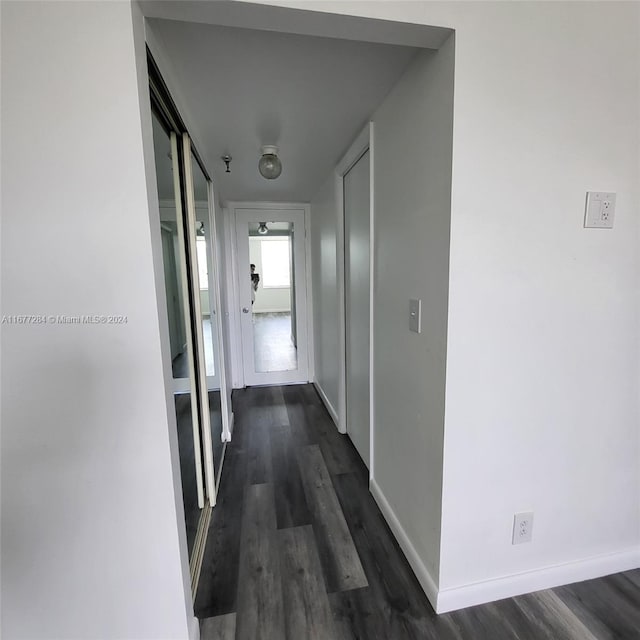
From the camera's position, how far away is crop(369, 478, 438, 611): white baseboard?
1.38 meters

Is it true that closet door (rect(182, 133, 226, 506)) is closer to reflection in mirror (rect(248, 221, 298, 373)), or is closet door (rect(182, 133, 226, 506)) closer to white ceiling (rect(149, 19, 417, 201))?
white ceiling (rect(149, 19, 417, 201))

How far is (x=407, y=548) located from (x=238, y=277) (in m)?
3.03

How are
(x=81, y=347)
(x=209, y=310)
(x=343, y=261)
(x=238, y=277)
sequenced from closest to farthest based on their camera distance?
1. (x=81, y=347)
2. (x=209, y=310)
3. (x=343, y=261)
4. (x=238, y=277)

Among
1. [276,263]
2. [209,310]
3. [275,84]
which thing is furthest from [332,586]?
[276,263]

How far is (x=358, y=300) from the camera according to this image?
7.57 feet

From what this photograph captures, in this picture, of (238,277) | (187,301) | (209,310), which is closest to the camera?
(187,301)

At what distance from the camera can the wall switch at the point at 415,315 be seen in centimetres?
140

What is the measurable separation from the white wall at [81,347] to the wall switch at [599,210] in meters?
1.53

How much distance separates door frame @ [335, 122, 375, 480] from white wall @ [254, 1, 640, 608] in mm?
593

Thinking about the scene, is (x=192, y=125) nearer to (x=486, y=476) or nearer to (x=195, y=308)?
(x=195, y=308)

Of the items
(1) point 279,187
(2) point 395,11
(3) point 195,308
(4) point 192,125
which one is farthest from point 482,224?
(1) point 279,187

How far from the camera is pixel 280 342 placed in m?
4.25

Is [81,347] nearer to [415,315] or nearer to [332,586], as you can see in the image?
[415,315]

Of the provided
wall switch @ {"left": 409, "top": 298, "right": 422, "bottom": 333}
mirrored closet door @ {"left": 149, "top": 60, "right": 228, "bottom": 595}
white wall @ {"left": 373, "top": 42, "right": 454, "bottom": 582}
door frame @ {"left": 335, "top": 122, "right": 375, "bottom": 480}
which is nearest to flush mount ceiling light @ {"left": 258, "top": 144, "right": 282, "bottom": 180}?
mirrored closet door @ {"left": 149, "top": 60, "right": 228, "bottom": 595}
